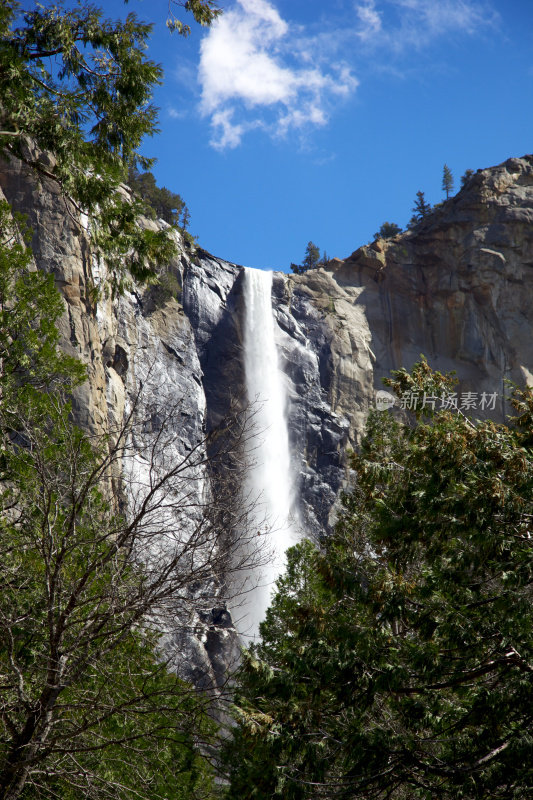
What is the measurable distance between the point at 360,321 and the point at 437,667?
4106 centimetres

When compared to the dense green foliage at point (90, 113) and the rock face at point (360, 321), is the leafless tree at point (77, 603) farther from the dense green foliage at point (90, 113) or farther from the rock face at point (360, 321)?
the rock face at point (360, 321)

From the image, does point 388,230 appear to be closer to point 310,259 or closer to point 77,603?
point 310,259

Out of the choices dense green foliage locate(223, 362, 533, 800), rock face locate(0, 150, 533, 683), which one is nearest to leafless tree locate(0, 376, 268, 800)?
dense green foliage locate(223, 362, 533, 800)

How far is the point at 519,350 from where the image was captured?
44844 mm

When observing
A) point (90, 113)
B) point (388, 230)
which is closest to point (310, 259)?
point (388, 230)

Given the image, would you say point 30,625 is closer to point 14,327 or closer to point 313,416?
point 14,327

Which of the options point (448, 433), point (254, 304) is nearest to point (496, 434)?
point (448, 433)

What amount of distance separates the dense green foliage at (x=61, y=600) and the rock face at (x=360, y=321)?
94.5 feet

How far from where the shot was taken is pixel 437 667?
22.1 ft

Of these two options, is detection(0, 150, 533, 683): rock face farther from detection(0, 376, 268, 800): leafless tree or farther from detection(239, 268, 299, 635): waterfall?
detection(0, 376, 268, 800): leafless tree

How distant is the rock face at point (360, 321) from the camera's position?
40.9 metres

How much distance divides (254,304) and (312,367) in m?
5.51

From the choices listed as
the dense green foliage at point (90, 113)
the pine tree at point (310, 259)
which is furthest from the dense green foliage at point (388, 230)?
the dense green foliage at point (90, 113)

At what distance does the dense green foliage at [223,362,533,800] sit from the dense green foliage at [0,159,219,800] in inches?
46.8
